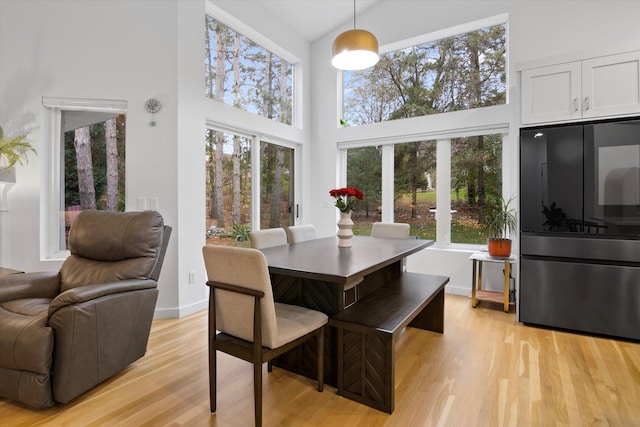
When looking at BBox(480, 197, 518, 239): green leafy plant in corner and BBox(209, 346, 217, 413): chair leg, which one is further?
BBox(480, 197, 518, 239): green leafy plant in corner

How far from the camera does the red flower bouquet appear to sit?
2.69 meters

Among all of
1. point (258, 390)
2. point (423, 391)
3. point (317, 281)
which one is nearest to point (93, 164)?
point (317, 281)

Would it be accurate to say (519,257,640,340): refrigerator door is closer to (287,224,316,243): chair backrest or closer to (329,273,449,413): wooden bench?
(329,273,449,413): wooden bench

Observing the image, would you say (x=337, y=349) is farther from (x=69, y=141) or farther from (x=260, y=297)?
(x=69, y=141)

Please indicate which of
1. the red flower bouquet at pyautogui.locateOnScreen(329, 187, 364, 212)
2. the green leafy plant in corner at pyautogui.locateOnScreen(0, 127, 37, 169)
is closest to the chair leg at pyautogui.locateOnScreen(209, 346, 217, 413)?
the red flower bouquet at pyautogui.locateOnScreen(329, 187, 364, 212)

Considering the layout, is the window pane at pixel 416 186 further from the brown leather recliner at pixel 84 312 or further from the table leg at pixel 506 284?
the brown leather recliner at pixel 84 312

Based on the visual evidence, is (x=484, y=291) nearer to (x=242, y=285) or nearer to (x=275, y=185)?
(x=275, y=185)

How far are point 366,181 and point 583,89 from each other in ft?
8.90

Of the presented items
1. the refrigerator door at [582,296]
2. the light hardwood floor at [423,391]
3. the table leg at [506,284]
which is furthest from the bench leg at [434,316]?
the table leg at [506,284]

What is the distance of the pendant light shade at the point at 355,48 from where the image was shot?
245 centimetres

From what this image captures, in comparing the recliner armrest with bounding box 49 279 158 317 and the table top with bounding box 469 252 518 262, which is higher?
the recliner armrest with bounding box 49 279 158 317

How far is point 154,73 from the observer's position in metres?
3.24

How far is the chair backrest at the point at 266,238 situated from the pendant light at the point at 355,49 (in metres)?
1.56

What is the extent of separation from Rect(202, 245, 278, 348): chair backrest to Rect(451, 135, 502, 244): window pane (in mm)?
3377
